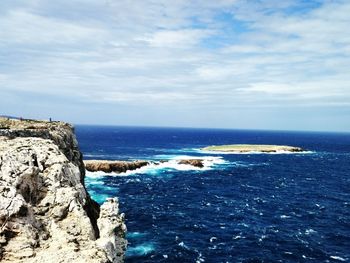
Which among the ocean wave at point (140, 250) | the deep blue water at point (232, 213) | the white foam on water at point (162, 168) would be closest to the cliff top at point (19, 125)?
the deep blue water at point (232, 213)

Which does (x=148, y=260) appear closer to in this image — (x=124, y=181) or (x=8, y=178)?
(x=8, y=178)

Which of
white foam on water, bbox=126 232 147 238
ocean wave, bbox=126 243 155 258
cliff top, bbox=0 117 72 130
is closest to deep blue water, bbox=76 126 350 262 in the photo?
white foam on water, bbox=126 232 147 238

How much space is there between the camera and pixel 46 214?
85.7 ft

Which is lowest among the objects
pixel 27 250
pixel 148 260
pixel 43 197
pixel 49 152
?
pixel 148 260

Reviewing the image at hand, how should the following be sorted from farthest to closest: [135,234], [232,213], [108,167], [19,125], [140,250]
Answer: [108,167], [232,213], [19,125], [135,234], [140,250]

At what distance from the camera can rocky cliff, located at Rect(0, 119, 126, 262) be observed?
21625 millimetres

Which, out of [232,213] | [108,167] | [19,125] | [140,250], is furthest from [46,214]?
[108,167]

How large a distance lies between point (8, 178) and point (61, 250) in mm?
7387

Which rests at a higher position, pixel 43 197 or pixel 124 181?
pixel 43 197

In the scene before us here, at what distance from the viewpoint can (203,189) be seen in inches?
3952

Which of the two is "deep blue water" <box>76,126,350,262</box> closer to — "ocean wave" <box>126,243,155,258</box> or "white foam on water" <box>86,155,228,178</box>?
"ocean wave" <box>126,243,155,258</box>

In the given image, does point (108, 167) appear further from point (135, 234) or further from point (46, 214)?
point (46, 214)

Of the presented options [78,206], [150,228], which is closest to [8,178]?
[78,206]

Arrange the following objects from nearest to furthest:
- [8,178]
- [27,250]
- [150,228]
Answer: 1. [27,250]
2. [8,178]
3. [150,228]
